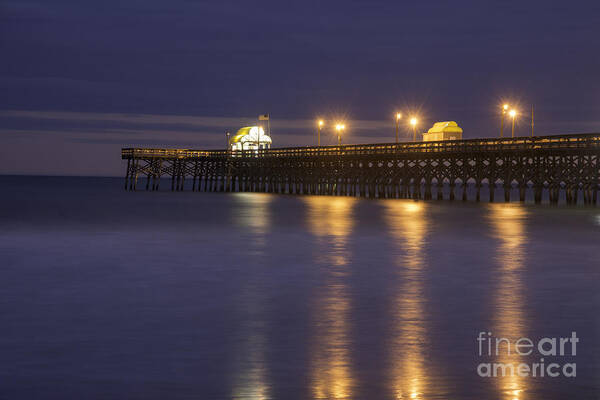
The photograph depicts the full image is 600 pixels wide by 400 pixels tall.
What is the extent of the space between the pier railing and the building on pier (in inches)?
472

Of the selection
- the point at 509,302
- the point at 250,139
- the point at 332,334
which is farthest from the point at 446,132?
the point at 332,334

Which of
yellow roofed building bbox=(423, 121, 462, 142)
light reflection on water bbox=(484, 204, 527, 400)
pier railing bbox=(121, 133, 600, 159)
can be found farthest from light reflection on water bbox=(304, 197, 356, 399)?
yellow roofed building bbox=(423, 121, 462, 142)

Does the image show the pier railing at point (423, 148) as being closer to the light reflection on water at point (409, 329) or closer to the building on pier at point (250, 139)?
the building on pier at point (250, 139)

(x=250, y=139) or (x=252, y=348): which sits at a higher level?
(x=250, y=139)

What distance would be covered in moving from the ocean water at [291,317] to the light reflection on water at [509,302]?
0.04 metres

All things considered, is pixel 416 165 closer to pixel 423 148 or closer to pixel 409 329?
pixel 423 148

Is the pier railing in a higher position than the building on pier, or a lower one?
lower

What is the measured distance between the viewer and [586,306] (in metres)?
A: 14.5

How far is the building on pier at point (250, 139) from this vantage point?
110m

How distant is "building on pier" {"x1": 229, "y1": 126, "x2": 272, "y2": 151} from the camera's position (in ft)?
361

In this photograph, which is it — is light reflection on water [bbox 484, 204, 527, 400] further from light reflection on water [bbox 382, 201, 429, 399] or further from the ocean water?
light reflection on water [bbox 382, 201, 429, 399]

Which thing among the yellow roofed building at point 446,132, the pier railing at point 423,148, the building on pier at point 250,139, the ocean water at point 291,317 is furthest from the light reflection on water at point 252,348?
the building on pier at point 250,139

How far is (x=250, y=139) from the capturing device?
110 metres

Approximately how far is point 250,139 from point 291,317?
9788 cm
